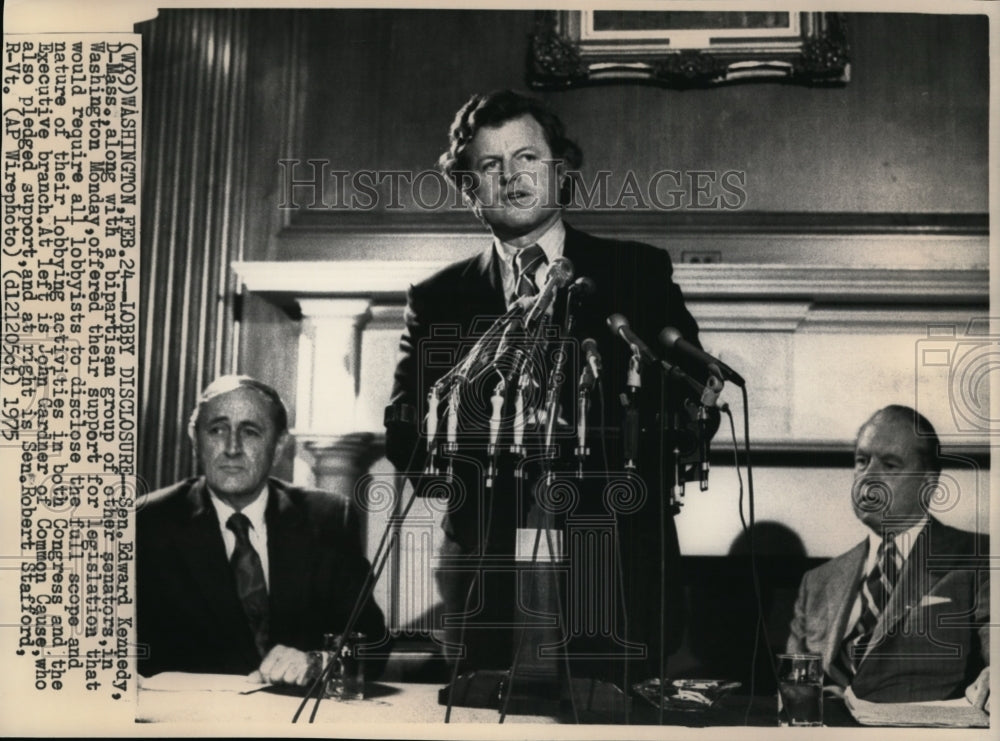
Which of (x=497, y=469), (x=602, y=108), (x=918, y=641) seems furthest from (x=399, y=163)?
(x=918, y=641)

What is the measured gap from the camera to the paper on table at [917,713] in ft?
13.4

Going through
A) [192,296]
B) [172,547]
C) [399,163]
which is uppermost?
[399,163]

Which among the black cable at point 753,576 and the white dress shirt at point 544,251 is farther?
the white dress shirt at point 544,251

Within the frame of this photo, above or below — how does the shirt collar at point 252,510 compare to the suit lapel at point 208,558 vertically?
above

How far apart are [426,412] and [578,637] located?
926mm

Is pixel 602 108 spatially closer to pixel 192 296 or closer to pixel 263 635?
pixel 192 296

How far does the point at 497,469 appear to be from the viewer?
4207 millimetres

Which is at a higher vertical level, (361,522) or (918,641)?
(361,522)

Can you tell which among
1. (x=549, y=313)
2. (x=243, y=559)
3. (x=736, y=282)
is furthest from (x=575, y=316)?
(x=243, y=559)

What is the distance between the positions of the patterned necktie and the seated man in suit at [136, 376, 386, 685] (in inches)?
63.3

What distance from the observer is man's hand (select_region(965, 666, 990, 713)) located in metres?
4.13

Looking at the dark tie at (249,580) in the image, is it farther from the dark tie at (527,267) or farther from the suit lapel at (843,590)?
the suit lapel at (843,590)

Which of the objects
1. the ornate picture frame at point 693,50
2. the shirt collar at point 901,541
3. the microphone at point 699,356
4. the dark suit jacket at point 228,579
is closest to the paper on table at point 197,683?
the dark suit jacket at point 228,579

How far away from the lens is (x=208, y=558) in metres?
4.23
